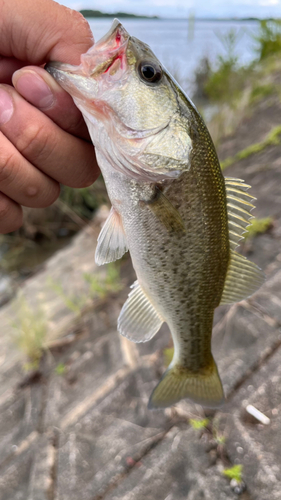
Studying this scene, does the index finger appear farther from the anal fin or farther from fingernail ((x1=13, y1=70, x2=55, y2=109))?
the anal fin

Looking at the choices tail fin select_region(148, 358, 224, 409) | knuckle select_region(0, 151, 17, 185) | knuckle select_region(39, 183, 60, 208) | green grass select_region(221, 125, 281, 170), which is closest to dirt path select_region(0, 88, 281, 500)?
tail fin select_region(148, 358, 224, 409)

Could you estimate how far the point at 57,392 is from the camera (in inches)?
128

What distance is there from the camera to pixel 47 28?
4.35 feet

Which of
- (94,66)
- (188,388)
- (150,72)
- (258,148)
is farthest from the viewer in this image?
(258,148)

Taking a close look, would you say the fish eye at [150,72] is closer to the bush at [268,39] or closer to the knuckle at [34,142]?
the knuckle at [34,142]

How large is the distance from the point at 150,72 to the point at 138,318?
1.10 metres

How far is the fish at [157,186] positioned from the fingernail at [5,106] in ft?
0.63

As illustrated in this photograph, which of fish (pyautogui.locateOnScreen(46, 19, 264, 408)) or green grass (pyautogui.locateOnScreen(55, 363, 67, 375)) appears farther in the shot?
green grass (pyautogui.locateOnScreen(55, 363, 67, 375))

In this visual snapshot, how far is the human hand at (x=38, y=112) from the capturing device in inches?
52.4

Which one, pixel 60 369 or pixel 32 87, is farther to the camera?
pixel 60 369

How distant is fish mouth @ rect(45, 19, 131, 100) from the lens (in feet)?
4.22

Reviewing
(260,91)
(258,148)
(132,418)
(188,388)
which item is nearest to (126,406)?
(132,418)

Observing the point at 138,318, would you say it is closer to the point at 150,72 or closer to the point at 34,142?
the point at 34,142

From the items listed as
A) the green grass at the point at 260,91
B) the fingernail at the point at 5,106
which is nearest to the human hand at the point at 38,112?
the fingernail at the point at 5,106
